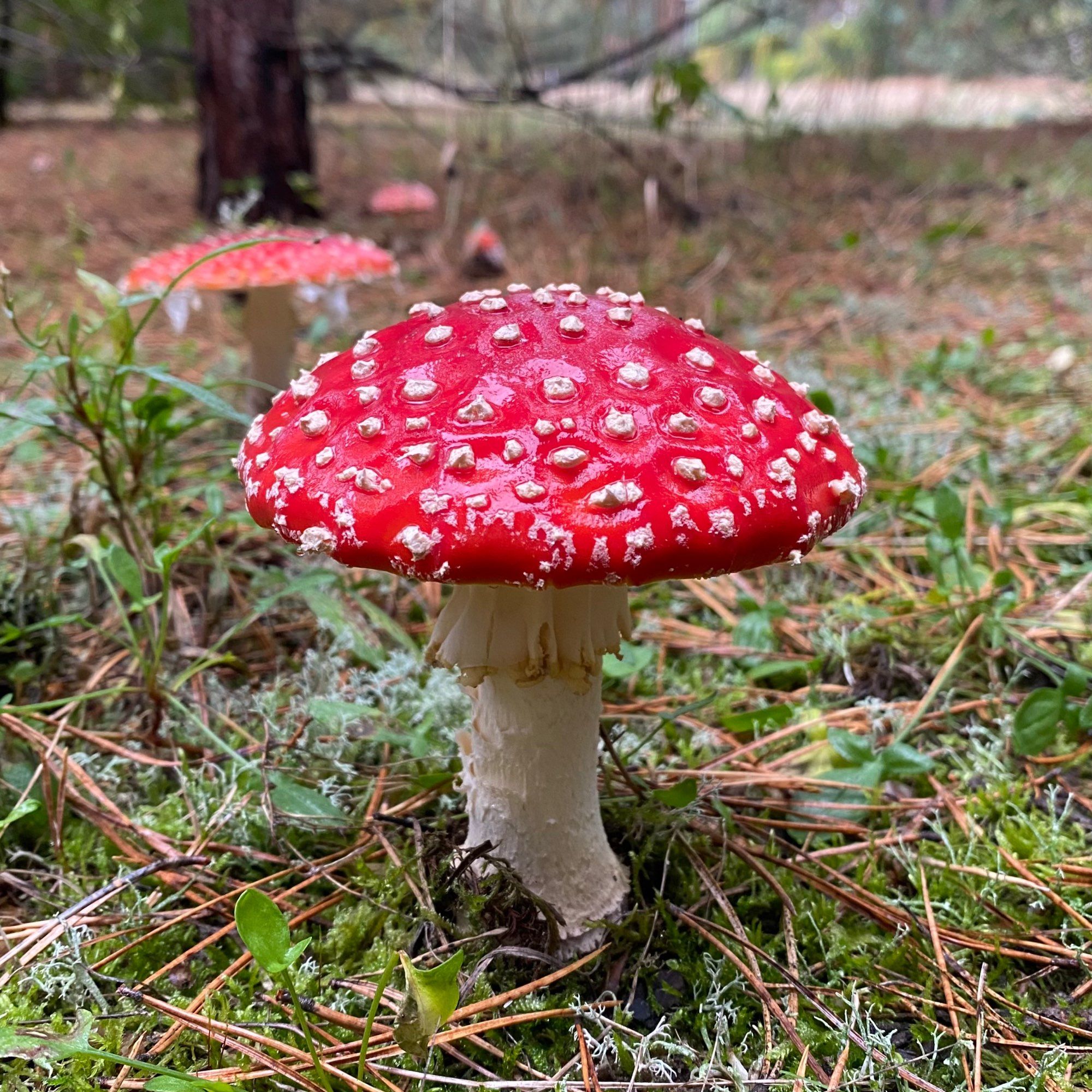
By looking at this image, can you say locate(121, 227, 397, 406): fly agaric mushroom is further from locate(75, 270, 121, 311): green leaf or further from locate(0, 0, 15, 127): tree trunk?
locate(0, 0, 15, 127): tree trunk

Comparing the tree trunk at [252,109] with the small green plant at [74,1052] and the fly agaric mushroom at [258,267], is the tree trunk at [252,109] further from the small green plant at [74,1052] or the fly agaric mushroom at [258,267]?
the small green plant at [74,1052]

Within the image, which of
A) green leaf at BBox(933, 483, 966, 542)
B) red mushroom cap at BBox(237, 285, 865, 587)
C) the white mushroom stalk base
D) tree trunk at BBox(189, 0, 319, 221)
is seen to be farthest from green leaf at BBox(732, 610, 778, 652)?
tree trunk at BBox(189, 0, 319, 221)

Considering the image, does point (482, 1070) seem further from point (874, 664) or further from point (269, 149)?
point (269, 149)

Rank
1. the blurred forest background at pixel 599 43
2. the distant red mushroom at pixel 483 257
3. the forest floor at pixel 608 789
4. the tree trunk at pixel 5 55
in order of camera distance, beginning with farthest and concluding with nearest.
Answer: the tree trunk at pixel 5 55, the distant red mushroom at pixel 483 257, the blurred forest background at pixel 599 43, the forest floor at pixel 608 789

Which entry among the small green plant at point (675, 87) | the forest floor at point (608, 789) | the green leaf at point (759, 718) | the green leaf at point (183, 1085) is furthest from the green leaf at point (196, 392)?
the small green plant at point (675, 87)

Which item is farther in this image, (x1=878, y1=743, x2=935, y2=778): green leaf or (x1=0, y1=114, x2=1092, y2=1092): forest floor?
(x1=878, y1=743, x2=935, y2=778): green leaf

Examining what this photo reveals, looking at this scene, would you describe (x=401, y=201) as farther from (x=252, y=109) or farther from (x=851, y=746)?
(x=851, y=746)
